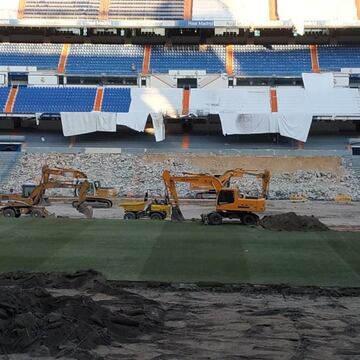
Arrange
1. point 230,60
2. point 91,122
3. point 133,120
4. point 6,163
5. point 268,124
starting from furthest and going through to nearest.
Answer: point 230,60
point 133,120
point 91,122
point 268,124
point 6,163

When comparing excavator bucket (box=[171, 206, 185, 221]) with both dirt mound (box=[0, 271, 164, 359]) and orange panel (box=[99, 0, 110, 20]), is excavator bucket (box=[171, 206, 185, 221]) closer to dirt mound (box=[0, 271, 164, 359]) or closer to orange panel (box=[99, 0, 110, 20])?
dirt mound (box=[0, 271, 164, 359])

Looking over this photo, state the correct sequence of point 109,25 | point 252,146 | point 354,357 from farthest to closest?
1. point 109,25
2. point 252,146
3. point 354,357

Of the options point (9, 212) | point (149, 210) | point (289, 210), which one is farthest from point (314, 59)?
point (9, 212)

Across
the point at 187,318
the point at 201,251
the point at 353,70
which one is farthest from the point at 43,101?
the point at 187,318

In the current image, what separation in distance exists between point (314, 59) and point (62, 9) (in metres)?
22.0

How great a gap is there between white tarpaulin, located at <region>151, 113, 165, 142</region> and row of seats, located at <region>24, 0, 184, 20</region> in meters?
11.6

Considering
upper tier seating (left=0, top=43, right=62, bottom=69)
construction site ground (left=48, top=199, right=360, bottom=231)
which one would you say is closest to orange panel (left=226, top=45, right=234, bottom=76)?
upper tier seating (left=0, top=43, right=62, bottom=69)

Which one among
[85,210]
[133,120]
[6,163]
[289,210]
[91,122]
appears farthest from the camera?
[133,120]

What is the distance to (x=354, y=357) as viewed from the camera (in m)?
6.50

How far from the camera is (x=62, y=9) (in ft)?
168

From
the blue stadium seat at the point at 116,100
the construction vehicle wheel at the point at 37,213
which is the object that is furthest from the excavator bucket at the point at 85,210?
the blue stadium seat at the point at 116,100

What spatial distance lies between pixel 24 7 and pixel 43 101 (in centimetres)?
1117

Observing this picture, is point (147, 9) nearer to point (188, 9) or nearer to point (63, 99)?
point (188, 9)

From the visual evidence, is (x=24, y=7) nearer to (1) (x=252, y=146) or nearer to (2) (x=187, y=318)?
(1) (x=252, y=146)
